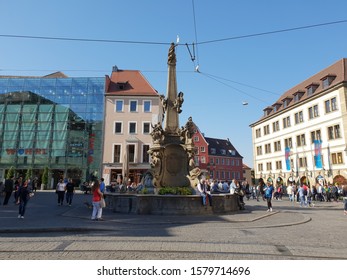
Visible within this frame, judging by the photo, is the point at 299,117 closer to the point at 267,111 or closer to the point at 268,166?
the point at 267,111

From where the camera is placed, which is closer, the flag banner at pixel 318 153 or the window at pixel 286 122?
the flag banner at pixel 318 153

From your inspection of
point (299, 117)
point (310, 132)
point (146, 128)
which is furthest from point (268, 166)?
point (146, 128)

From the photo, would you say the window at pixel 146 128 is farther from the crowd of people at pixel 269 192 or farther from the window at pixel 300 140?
the window at pixel 300 140

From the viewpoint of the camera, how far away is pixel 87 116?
4375 centimetres

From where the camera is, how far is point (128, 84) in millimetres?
47188

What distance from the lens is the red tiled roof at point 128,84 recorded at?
149ft

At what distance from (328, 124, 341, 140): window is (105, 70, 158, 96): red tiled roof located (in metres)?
26.1

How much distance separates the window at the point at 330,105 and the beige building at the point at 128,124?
24.4 metres

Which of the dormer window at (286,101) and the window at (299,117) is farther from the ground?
the dormer window at (286,101)

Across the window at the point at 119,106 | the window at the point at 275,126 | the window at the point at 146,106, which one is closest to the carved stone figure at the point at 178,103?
the window at the point at 146,106

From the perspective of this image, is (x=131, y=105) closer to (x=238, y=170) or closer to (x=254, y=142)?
(x=254, y=142)

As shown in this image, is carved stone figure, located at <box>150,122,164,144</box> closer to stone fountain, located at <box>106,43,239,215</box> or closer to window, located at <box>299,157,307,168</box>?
stone fountain, located at <box>106,43,239,215</box>

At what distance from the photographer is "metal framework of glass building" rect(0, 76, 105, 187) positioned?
4203 cm
